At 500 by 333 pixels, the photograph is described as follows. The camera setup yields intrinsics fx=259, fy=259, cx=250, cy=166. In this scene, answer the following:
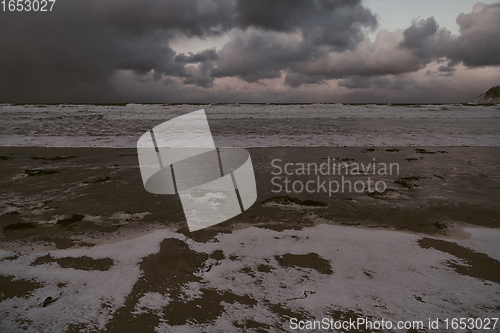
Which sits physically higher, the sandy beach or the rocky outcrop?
the rocky outcrop

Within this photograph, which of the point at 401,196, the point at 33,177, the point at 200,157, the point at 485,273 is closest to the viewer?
the point at 485,273

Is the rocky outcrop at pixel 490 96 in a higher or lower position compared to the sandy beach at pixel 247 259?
higher

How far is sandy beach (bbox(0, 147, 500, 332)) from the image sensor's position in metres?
1.80

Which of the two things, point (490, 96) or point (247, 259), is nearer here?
point (247, 259)

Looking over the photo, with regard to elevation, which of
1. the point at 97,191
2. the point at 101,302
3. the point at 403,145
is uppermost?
the point at 403,145

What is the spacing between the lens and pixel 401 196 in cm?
410

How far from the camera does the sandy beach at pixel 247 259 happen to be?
1799 millimetres

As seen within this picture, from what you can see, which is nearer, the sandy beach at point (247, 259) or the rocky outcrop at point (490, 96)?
the sandy beach at point (247, 259)

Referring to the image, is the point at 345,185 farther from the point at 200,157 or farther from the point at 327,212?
the point at 200,157

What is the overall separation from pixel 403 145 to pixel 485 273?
723 cm

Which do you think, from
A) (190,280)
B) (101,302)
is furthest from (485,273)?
(101,302)

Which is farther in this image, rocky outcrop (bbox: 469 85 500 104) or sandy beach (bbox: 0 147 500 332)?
rocky outcrop (bbox: 469 85 500 104)

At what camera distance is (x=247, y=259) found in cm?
243

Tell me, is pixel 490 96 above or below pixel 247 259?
above
